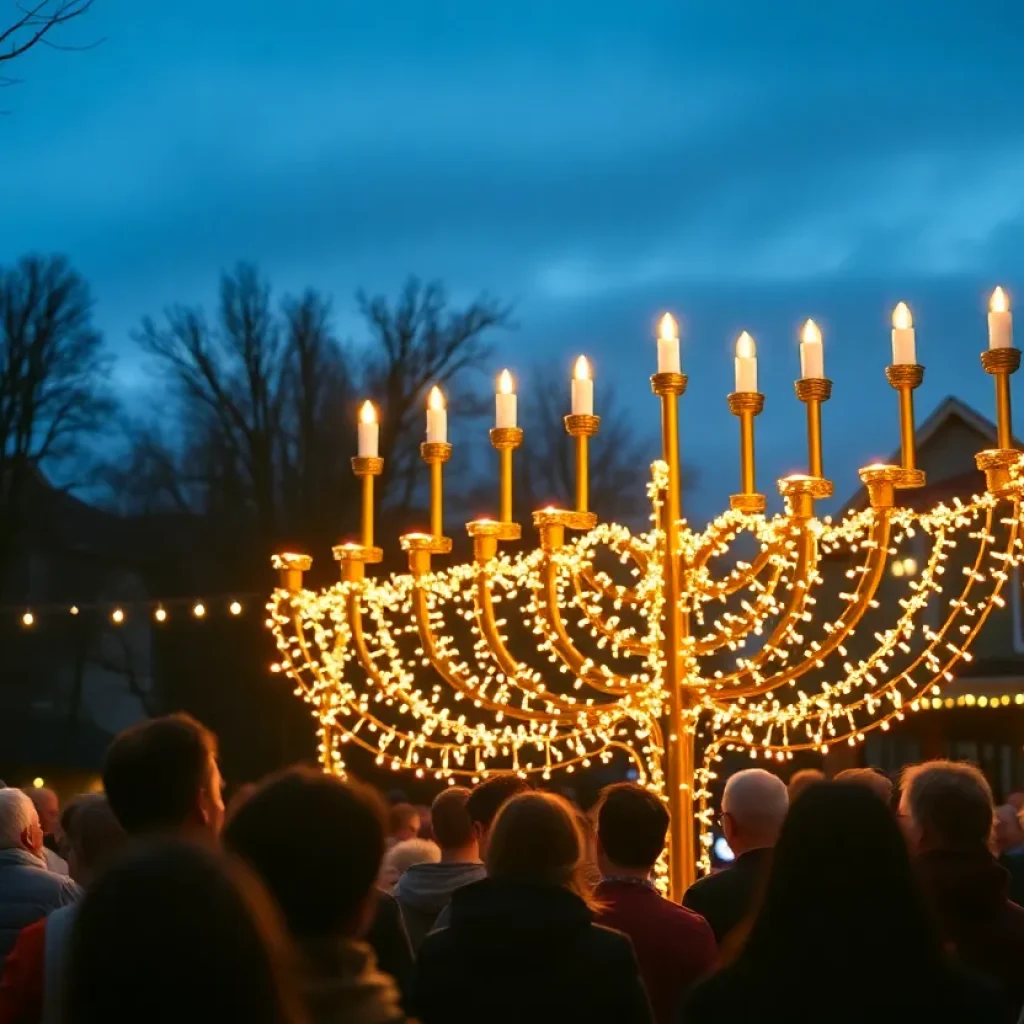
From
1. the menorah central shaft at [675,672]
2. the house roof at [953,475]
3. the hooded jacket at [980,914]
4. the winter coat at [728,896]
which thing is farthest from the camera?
the house roof at [953,475]

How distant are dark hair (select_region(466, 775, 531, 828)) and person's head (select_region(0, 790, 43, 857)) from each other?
128 centimetres

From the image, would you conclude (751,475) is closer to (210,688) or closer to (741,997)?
(741,997)

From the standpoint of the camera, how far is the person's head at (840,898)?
2641 mm

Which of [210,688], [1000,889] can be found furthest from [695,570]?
[210,688]

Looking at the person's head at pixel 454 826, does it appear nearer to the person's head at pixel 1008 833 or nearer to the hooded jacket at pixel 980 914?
the hooded jacket at pixel 980 914

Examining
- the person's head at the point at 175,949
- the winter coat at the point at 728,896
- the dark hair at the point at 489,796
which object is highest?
the person's head at the point at 175,949

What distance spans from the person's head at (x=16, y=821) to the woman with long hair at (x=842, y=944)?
2356mm

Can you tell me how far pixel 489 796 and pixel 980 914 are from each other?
67.6 inches

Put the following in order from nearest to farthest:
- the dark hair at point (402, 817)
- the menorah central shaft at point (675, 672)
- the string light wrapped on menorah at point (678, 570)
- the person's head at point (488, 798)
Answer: the person's head at point (488, 798) < the string light wrapped on menorah at point (678, 570) < the menorah central shaft at point (675, 672) < the dark hair at point (402, 817)

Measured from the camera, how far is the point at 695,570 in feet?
21.8

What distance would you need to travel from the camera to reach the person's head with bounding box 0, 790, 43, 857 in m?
4.46

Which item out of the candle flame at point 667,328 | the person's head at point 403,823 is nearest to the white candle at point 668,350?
the candle flame at point 667,328

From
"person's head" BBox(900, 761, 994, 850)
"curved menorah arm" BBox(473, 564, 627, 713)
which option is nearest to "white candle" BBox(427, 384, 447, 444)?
"curved menorah arm" BBox(473, 564, 627, 713)

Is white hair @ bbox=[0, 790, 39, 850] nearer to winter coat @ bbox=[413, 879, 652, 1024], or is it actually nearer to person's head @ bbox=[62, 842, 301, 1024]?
winter coat @ bbox=[413, 879, 652, 1024]
